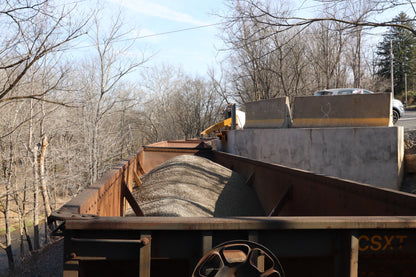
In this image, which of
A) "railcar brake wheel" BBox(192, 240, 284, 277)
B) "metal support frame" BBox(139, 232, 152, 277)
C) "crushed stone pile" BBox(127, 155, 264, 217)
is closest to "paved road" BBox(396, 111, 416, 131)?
"crushed stone pile" BBox(127, 155, 264, 217)

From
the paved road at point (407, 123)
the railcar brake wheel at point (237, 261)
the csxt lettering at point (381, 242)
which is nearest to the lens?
the railcar brake wheel at point (237, 261)

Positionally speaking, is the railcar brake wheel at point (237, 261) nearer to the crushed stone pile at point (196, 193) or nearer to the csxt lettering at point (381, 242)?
the csxt lettering at point (381, 242)

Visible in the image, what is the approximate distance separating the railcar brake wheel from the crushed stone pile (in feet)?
6.62

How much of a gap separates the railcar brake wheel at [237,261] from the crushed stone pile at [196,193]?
202 centimetres

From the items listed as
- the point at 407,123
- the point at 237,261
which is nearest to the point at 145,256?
the point at 237,261

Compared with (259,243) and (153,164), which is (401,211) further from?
(153,164)

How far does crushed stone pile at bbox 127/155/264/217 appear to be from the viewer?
14.2ft

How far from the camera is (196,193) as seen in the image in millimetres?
5102

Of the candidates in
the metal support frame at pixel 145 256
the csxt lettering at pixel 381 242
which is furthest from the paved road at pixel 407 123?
the metal support frame at pixel 145 256

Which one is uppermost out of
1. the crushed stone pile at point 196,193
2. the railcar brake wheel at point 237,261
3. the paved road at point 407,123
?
the paved road at point 407,123

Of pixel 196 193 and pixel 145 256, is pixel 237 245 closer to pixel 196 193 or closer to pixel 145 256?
pixel 145 256

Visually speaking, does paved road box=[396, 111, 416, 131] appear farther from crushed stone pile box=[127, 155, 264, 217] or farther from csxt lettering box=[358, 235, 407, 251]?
csxt lettering box=[358, 235, 407, 251]

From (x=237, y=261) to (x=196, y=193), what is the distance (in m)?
3.30

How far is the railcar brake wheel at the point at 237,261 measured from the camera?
1.83 meters
